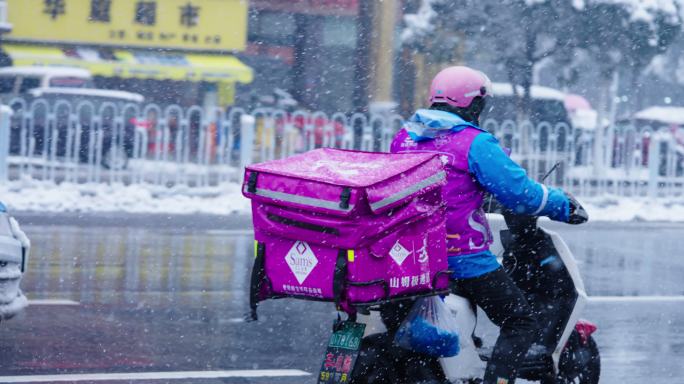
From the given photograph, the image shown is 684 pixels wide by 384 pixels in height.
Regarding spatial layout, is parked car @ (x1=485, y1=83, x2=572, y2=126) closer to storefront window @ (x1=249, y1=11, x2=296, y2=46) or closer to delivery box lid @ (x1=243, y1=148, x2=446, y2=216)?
storefront window @ (x1=249, y1=11, x2=296, y2=46)

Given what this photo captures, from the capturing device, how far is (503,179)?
4355mm

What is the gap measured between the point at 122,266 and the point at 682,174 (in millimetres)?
11791

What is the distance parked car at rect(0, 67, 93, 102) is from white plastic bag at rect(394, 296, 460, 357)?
73.5ft

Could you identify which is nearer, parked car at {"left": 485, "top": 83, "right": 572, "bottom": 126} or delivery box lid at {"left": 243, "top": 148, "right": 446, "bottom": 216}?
delivery box lid at {"left": 243, "top": 148, "right": 446, "bottom": 216}

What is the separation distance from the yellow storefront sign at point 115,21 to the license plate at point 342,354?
27.0 meters

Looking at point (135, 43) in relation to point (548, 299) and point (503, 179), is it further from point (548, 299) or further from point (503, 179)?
point (503, 179)

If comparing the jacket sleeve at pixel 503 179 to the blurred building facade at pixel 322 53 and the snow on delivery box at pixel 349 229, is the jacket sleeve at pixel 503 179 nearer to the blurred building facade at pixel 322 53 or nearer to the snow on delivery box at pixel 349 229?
the snow on delivery box at pixel 349 229

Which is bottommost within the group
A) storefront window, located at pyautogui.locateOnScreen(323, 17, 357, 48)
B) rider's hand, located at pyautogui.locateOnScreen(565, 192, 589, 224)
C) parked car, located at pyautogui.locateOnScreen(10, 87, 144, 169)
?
parked car, located at pyautogui.locateOnScreen(10, 87, 144, 169)

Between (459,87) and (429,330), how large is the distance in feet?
2.93

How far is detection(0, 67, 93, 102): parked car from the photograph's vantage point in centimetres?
2584

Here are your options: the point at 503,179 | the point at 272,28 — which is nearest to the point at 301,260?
the point at 503,179

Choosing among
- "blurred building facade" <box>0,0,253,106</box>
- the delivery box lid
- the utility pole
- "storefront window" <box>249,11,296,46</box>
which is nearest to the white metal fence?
the utility pole

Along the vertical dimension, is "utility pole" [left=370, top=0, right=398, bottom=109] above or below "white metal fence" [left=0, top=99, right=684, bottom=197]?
above

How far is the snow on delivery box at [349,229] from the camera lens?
3895mm
